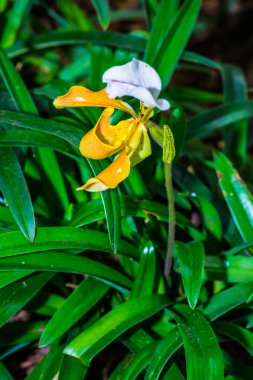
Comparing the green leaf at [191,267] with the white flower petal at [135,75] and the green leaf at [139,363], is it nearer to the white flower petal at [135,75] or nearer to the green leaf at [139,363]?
the green leaf at [139,363]

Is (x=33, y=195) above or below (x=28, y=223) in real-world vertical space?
above

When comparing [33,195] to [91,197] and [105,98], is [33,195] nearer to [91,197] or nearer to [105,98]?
[91,197]

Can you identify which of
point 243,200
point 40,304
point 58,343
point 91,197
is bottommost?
point 58,343

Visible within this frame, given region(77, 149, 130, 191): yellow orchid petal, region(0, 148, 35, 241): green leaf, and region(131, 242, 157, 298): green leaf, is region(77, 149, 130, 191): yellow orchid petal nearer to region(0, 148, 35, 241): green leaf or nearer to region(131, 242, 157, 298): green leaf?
region(0, 148, 35, 241): green leaf

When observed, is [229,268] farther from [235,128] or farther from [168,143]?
[235,128]

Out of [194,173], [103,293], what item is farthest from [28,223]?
[194,173]

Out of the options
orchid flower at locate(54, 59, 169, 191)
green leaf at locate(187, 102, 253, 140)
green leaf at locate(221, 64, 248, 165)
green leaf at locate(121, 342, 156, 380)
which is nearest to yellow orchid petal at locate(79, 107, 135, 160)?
orchid flower at locate(54, 59, 169, 191)

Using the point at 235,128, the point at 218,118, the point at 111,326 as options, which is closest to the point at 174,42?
the point at 218,118
